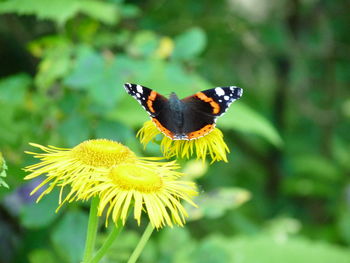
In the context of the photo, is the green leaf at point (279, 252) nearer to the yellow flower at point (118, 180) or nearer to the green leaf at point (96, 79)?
the green leaf at point (96, 79)

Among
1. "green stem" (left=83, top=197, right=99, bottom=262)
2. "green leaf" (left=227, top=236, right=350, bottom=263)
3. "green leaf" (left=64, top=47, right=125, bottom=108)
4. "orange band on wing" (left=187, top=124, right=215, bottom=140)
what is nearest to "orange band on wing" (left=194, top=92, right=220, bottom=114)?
"orange band on wing" (left=187, top=124, right=215, bottom=140)

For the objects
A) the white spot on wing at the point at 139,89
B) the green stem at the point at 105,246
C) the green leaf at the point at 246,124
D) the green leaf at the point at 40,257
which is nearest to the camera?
the green stem at the point at 105,246

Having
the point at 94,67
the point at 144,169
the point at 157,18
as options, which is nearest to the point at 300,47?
the point at 157,18

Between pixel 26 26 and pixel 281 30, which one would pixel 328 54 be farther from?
pixel 26 26

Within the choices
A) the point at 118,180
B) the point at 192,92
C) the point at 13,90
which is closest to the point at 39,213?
the point at 13,90

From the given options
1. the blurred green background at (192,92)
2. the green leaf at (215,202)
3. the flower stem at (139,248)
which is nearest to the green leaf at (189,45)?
the blurred green background at (192,92)

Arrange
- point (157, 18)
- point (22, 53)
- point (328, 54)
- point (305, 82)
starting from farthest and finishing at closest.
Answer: point (305, 82) < point (328, 54) < point (157, 18) < point (22, 53)
